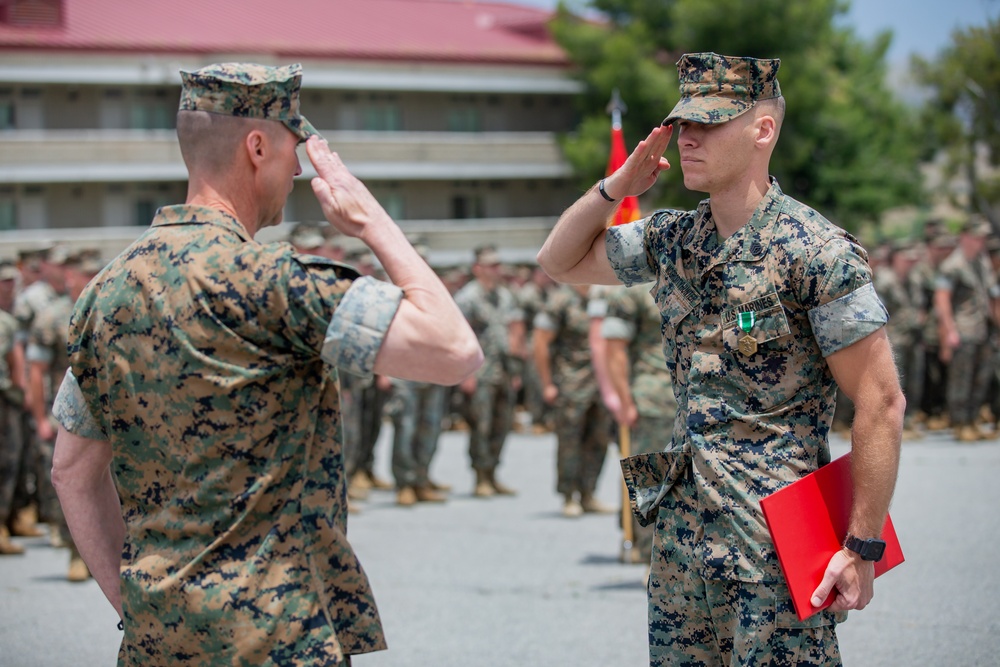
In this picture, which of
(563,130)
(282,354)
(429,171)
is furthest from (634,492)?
(563,130)

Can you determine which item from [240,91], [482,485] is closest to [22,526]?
[482,485]

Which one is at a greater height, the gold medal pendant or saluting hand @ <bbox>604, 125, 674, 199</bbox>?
saluting hand @ <bbox>604, 125, 674, 199</bbox>

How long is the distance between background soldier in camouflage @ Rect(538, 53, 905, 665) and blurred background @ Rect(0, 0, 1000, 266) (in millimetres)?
30346

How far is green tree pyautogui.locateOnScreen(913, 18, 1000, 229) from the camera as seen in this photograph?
31.3m

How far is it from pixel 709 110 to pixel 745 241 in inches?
15.1

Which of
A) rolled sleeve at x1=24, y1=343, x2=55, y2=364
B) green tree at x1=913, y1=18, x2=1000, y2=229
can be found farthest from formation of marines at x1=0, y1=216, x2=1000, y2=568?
green tree at x1=913, y1=18, x2=1000, y2=229

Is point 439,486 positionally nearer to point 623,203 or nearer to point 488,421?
point 488,421

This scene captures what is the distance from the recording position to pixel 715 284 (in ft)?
11.5

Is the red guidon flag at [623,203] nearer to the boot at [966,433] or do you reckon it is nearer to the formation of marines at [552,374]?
the formation of marines at [552,374]

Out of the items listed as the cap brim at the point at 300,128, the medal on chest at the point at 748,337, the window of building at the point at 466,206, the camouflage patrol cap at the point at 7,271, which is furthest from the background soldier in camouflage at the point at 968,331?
the window of building at the point at 466,206

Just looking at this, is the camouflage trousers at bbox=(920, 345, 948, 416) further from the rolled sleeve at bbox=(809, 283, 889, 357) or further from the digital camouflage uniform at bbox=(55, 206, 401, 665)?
the digital camouflage uniform at bbox=(55, 206, 401, 665)

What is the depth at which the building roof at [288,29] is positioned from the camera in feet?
116

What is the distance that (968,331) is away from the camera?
15320 millimetres

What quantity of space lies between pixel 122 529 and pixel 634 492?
4.88ft
